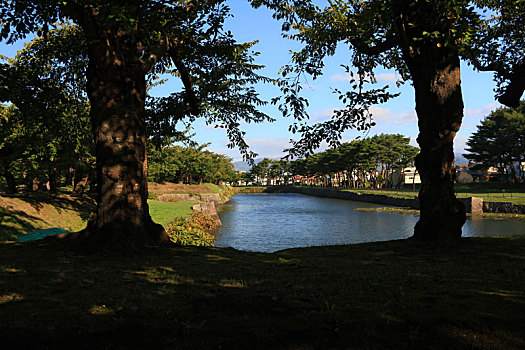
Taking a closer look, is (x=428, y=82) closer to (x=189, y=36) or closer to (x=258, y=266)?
(x=258, y=266)

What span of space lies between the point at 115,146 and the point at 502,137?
200ft

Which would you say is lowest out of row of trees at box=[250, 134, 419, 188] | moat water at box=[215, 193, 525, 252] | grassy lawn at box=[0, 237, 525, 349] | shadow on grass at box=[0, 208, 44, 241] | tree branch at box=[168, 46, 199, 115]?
moat water at box=[215, 193, 525, 252]

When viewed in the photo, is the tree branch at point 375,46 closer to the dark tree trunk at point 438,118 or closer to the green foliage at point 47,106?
the dark tree trunk at point 438,118

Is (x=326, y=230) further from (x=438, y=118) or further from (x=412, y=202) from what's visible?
(x=438, y=118)

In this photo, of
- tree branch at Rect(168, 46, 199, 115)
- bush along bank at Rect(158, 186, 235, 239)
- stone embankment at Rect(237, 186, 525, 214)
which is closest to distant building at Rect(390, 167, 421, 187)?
stone embankment at Rect(237, 186, 525, 214)

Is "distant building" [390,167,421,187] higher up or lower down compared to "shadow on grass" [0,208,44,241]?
higher up

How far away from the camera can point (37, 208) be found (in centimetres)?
1838

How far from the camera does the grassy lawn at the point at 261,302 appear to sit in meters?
3.18

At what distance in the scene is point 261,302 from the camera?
13.8 feet

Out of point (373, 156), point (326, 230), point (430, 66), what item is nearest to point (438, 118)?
point (430, 66)

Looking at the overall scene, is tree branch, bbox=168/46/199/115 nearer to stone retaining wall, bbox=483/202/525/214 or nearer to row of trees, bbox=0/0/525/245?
row of trees, bbox=0/0/525/245

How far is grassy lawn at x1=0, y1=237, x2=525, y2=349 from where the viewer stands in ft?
10.4

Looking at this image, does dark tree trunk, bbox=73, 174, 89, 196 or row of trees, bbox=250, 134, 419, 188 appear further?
row of trees, bbox=250, 134, 419, 188

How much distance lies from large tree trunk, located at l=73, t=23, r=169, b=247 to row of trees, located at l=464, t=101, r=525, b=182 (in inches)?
2265
